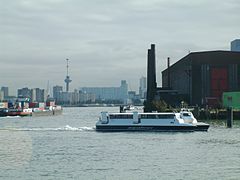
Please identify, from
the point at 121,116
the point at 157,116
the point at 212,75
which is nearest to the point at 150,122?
the point at 157,116

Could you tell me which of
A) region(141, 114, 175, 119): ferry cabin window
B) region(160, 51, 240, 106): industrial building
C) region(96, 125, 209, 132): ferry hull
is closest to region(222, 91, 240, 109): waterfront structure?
region(160, 51, 240, 106): industrial building

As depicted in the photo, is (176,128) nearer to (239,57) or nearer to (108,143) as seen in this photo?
(108,143)

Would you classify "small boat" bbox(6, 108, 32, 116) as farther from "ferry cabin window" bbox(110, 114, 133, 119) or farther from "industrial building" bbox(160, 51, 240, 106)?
"ferry cabin window" bbox(110, 114, 133, 119)

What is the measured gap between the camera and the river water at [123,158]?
3825 cm

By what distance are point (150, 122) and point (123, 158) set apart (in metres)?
33.0

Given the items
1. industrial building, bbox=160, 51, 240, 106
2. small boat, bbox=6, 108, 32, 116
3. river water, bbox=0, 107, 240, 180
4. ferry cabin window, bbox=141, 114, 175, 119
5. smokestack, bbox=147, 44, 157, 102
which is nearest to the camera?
river water, bbox=0, 107, 240, 180

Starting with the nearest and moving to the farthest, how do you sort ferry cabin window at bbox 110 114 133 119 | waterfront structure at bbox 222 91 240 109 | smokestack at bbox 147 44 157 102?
ferry cabin window at bbox 110 114 133 119 → waterfront structure at bbox 222 91 240 109 → smokestack at bbox 147 44 157 102

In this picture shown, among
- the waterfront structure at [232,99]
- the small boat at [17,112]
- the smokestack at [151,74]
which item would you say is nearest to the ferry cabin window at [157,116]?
the waterfront structure at [232,99]

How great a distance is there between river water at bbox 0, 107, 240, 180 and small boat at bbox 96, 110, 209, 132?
8.89 m

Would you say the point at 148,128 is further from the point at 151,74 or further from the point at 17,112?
the point at 17,112

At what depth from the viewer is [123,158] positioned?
4697 centimetres

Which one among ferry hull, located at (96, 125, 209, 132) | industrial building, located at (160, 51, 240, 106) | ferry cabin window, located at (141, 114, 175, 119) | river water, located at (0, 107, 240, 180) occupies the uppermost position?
industrial building, located at (160, 51, 240, 106)

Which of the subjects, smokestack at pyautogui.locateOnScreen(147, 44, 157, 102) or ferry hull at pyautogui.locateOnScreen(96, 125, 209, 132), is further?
smokestack at pyautogui.locateOnScreen(147, 44, 157, 102)

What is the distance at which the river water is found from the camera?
1506 inches
